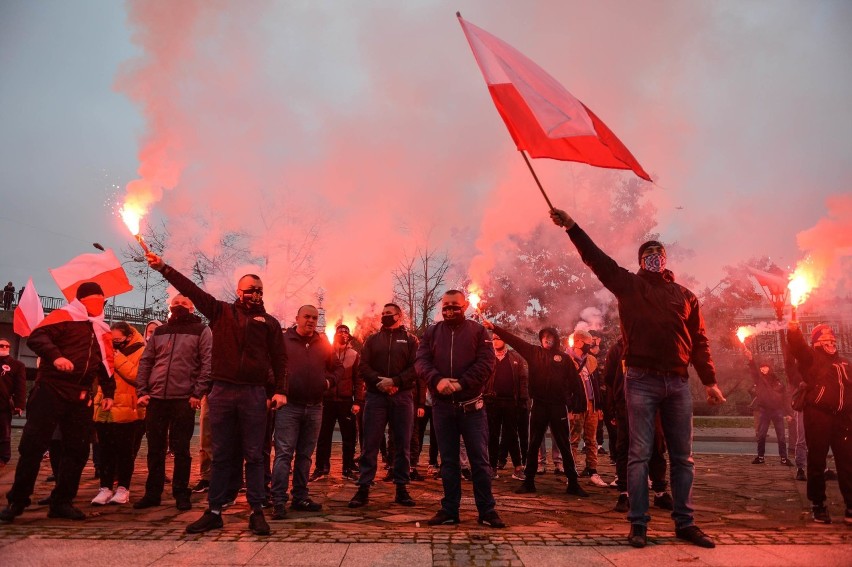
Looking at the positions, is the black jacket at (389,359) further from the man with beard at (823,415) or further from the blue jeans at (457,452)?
the man with beard at (823,415)

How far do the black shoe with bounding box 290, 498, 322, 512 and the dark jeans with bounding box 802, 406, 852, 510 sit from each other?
4917 mm

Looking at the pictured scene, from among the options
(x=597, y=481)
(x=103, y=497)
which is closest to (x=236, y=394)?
(x=103, y=497)

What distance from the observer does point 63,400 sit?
5.85m

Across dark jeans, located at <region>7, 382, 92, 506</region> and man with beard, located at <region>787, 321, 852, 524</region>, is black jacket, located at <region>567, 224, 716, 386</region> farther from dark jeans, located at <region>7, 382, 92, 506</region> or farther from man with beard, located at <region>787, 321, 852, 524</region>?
dark jeans, located at <region>7, 382, 92, 506</region>

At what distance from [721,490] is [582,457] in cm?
431

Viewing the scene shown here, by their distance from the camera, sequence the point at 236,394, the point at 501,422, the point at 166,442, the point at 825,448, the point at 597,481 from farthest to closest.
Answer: the point at 501,422 < the point at 597,481 < the point at 166,442 < the point at 825,448 < the point at 236,394

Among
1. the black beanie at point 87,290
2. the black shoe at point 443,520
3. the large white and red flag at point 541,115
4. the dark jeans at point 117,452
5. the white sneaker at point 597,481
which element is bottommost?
the white sneaker at point 597,481

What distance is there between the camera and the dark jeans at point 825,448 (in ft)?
19.7

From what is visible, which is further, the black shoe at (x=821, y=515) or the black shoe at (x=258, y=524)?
the black shoe at (x=821, y=515)

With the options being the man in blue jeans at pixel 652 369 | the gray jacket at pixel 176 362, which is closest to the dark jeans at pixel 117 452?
the gray jacket at pixel 176 362

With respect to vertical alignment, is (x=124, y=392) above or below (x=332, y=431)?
above

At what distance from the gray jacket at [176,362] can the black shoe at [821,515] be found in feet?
20.5

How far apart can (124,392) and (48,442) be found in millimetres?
1256

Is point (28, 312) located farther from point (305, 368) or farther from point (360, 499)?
point (360, 499)
